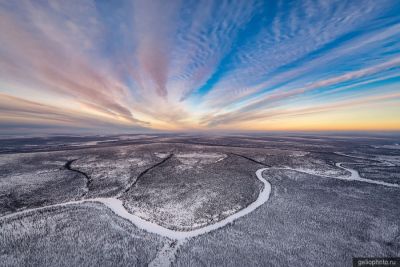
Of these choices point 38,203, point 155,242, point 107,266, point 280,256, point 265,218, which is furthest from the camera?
point 38,203

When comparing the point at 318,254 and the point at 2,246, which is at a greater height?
the point at 2,246

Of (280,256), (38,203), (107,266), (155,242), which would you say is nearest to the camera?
(107,266)

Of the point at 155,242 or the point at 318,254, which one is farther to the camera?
the point at 155,242

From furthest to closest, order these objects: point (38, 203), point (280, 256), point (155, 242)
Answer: point (38, 203)
point (155, 242)
point (280, 256)

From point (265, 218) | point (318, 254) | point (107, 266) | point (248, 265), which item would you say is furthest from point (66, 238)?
point (318, 254)

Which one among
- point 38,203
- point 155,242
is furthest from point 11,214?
point 155,242

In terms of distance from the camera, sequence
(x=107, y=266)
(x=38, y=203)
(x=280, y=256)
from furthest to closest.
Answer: (x=38, y=203)
(x=280, y=256)
(x=107, y=266)

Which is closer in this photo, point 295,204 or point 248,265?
point 248,265

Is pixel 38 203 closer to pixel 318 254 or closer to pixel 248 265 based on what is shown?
pixel 248 265

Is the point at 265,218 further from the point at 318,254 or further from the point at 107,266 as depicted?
the point at 107,266
